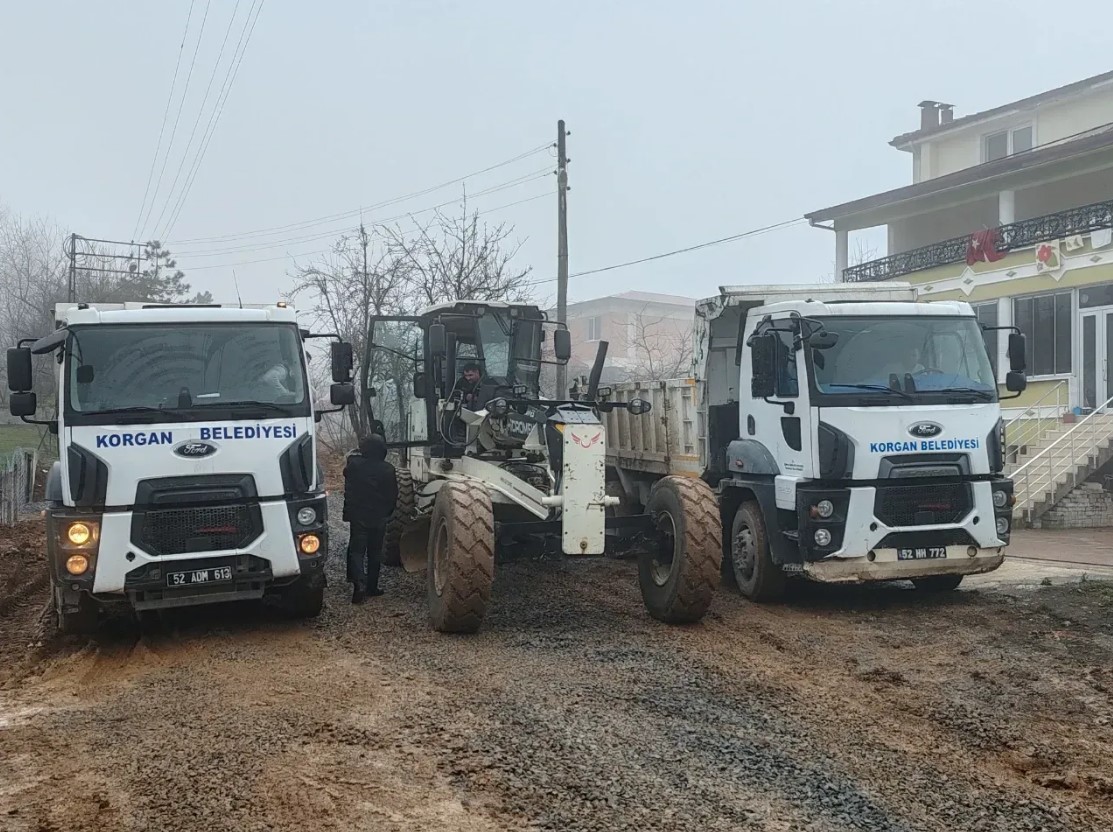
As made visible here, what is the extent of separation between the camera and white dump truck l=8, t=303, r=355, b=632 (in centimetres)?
774

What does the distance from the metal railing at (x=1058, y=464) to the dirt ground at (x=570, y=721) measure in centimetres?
777

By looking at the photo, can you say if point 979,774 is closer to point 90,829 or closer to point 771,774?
point 771,774

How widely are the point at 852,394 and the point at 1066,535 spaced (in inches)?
333

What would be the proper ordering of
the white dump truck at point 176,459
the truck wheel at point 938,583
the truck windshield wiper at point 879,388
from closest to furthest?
the white dump truck at point 176,459
the truck windshield wiper at point 879,388
the truck wheel at point 938,583

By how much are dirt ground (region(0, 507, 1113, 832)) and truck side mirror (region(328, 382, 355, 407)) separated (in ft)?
6.26

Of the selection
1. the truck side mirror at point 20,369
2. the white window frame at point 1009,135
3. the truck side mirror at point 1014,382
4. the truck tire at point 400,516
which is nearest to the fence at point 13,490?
the truck tire at point 400,516

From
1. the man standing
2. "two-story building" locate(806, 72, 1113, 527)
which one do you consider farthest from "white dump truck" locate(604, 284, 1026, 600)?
"two-story building" locate(806, 72, 1113, 527)

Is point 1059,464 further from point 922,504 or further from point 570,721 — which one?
point 570,721

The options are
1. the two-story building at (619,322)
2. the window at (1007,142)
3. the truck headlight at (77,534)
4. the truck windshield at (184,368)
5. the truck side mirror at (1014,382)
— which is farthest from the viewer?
the two-story building at (619,322)

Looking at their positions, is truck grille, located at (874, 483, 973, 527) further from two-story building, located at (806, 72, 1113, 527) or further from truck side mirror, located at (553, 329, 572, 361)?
two-story building, located at (806, 72, 1113, 527)

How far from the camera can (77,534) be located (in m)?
7.64

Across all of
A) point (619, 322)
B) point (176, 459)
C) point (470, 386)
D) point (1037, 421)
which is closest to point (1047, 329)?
point (1037, 421)

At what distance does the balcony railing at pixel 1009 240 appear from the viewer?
20797 mm

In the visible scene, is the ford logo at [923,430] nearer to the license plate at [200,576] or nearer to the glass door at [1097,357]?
the license plate at [200,576]
